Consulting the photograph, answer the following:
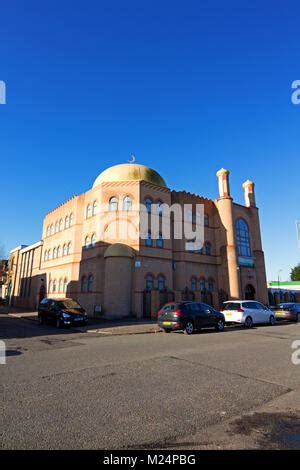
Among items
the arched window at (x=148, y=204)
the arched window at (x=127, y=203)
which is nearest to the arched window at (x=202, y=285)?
the arched window at (x=148, y=204)

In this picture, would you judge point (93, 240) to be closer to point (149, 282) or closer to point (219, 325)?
point (149, 282)

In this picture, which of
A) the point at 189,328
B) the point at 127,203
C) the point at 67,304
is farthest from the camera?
the point at 127,203

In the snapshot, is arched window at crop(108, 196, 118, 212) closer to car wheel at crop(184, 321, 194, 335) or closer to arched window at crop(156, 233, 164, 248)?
arched window at crop(156, 233, 164, 248)

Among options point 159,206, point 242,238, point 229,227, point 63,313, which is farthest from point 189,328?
point 242,238

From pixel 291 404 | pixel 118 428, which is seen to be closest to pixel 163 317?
pixel 291 404

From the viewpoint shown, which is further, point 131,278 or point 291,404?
point 131,278

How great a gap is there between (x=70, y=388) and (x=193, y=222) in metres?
26.7

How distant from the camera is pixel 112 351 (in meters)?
9.26

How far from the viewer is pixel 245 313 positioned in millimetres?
17156

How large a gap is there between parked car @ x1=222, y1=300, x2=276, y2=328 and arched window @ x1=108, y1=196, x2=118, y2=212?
1307 centimetres

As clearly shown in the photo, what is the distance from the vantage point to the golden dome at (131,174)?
2812 cm

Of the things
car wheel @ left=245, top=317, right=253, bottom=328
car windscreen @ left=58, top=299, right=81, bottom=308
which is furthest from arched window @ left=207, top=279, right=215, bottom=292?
car windscreen @ left=58, top=299, right=81, bottom=308

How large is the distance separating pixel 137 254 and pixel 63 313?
29.3 ft

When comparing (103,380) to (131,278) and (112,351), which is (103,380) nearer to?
(112,351)
